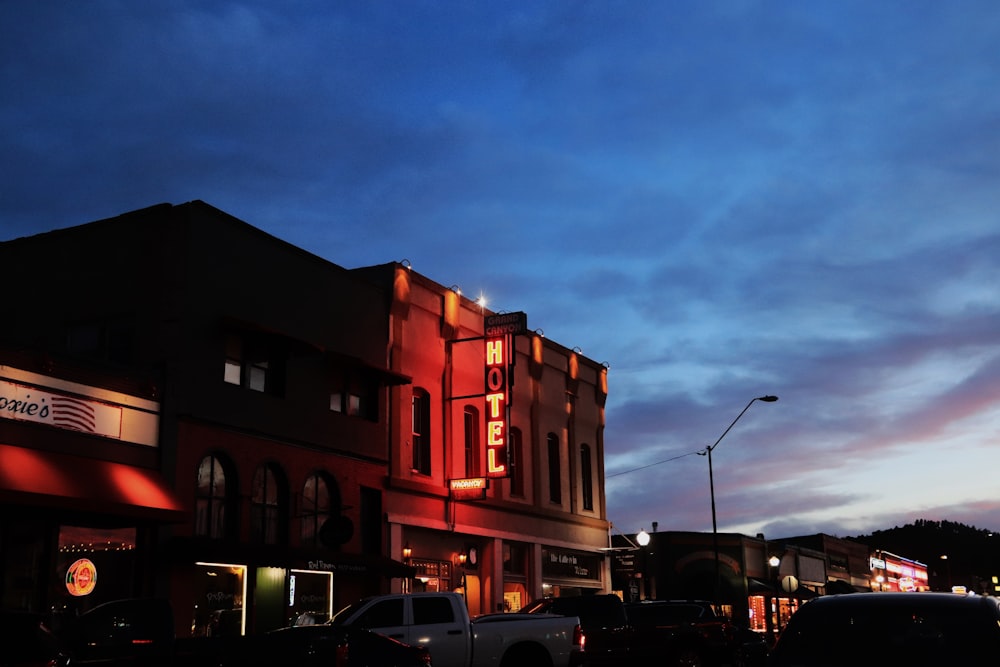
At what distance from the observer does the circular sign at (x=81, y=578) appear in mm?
21828

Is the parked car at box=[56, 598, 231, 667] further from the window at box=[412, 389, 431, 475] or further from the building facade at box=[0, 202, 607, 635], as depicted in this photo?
the window at box=[412, 389, 431, 475]

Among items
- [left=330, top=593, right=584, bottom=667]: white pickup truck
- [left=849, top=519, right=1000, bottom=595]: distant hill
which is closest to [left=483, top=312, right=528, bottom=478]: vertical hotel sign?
[left=330, top=593, right=584, bottom=667]: white pickup truck

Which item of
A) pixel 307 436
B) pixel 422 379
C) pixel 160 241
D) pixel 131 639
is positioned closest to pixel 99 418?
pixel 160 241

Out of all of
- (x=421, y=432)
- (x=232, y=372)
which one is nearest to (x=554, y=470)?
(x=421, y=432)

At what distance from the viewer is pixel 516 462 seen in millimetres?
39906

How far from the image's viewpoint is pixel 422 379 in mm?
34344

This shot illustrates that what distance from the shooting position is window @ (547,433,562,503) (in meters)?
42.3

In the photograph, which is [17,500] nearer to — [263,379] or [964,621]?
[263,379]

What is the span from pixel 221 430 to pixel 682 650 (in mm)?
11590

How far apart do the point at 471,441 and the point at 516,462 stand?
362cm

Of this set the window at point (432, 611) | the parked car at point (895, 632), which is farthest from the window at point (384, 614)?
the parked car at point (895, 632)

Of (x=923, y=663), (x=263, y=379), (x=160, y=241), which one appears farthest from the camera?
(x=263, y=379)

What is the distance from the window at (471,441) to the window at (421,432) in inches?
78.1

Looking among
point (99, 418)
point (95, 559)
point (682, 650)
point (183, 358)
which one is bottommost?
point (682, 650)
